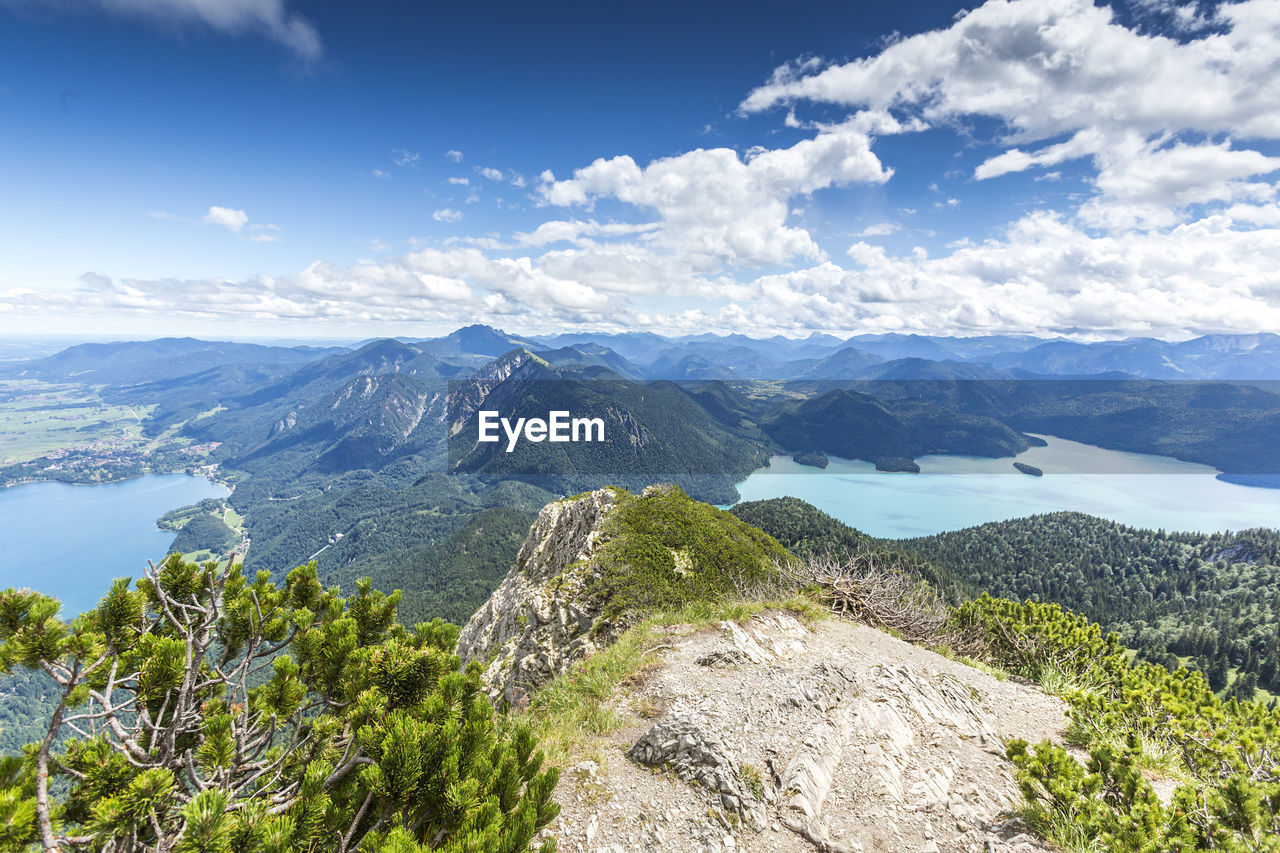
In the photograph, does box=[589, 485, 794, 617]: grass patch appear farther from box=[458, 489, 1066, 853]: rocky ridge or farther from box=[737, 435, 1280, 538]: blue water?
box=[737, 435, 1280, 538]: blue water

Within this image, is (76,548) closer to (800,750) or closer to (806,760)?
(800,750)

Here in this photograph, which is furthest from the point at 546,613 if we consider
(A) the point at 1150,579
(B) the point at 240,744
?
(A) the point at 1150,579

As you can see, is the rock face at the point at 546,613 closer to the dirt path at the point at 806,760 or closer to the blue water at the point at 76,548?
the dirt path at the point at 806,760

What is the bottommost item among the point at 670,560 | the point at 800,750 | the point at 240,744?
the point at 670,560

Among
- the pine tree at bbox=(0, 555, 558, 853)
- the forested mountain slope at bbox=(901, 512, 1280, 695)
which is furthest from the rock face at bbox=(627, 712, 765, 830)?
the forested mountain slope at bbox=(901, 512, 1280, 695)

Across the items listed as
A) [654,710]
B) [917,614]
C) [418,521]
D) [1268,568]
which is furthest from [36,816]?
[418,521]

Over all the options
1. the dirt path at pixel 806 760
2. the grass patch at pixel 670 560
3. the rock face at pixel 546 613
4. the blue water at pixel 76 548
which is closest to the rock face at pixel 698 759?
the dirt path at pixel 806 760

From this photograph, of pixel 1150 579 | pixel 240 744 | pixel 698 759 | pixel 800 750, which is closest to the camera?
pixel 240 744

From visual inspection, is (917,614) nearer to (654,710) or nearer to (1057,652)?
(1057,652)
